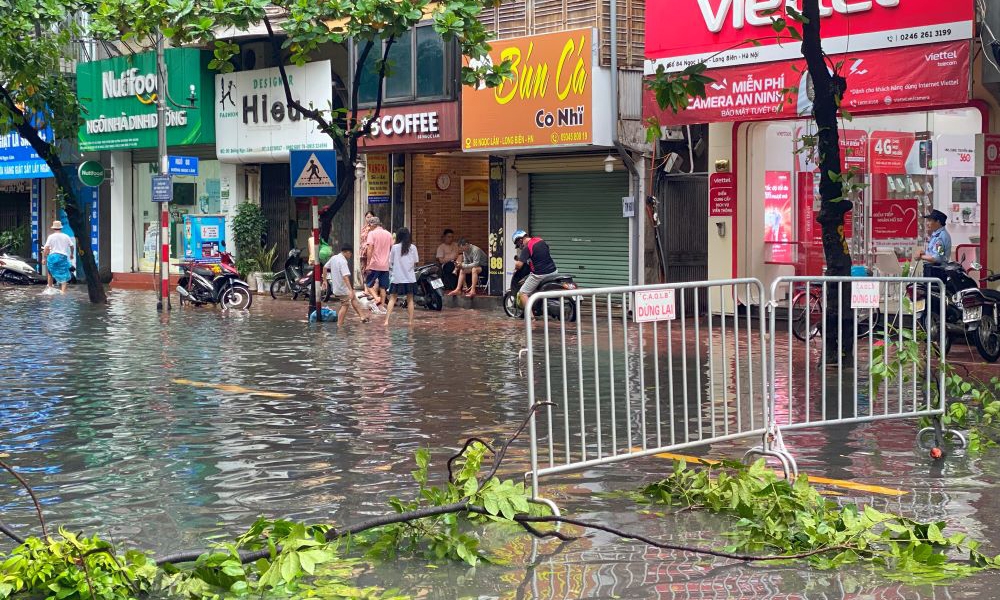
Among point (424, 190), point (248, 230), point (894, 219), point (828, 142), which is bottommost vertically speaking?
point (894, 219)

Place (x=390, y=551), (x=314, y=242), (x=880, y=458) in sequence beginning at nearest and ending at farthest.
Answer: (x=390, y=551) → (x=880, y=458) → (x=314, y=242)

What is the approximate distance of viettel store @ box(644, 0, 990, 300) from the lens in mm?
17547

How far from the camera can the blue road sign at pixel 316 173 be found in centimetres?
2123

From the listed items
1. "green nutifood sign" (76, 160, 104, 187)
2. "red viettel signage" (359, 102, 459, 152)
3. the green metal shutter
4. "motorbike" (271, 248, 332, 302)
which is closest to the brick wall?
"red viettel signage" (359, 102, 459, 152)

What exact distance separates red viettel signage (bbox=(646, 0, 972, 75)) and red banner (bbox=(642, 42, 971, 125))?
16cm

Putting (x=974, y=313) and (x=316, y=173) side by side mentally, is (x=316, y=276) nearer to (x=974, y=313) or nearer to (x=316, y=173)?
(x=316, y=173)

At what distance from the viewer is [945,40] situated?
17.2m

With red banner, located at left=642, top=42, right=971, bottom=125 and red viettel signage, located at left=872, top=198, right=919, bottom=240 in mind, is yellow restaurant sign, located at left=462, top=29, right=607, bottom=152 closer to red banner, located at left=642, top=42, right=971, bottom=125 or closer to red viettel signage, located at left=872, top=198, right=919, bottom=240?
red banner, located at left=642, top=42, right=971, bottom=125

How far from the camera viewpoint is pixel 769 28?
64.1 ft

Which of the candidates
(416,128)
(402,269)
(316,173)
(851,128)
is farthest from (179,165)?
(851,128)

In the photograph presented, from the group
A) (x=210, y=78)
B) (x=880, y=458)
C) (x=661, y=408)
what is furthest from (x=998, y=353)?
(x=210, y=78)

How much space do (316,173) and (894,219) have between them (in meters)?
8.88

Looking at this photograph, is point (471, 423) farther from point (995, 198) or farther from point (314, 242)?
point (314, 242)

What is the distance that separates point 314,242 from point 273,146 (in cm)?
929
